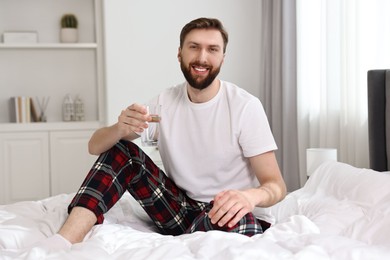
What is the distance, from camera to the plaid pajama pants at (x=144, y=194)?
194 centimetres

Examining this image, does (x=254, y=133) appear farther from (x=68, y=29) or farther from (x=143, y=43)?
(x=68, y=29)

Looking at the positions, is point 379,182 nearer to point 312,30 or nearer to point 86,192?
point 86,192

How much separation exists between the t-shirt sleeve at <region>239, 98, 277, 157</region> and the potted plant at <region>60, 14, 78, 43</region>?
2.56m

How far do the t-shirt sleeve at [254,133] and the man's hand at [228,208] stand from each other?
34cm

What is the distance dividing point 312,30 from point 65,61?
188cm

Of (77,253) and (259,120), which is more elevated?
(259,120)

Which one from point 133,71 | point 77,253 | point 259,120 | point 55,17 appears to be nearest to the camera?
point 77,253

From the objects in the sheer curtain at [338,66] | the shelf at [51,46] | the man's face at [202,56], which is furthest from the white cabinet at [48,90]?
the man's face at [202,56]

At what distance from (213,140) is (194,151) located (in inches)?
3.2

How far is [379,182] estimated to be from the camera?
2156 mm

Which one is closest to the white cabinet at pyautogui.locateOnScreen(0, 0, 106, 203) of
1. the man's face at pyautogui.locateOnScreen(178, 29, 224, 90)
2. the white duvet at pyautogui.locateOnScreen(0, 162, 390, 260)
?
the white duvet at pyautogui.locateOnScreen(0, 162, 390, 260)

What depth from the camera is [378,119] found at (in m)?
2.82

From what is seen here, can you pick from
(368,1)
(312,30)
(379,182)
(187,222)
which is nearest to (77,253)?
(187,222)

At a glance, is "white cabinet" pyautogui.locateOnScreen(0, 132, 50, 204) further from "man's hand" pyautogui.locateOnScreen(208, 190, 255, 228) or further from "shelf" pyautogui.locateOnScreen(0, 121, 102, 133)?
"man's hand" pyautogui.locateOnScreen(208, 190, 255, 228)
